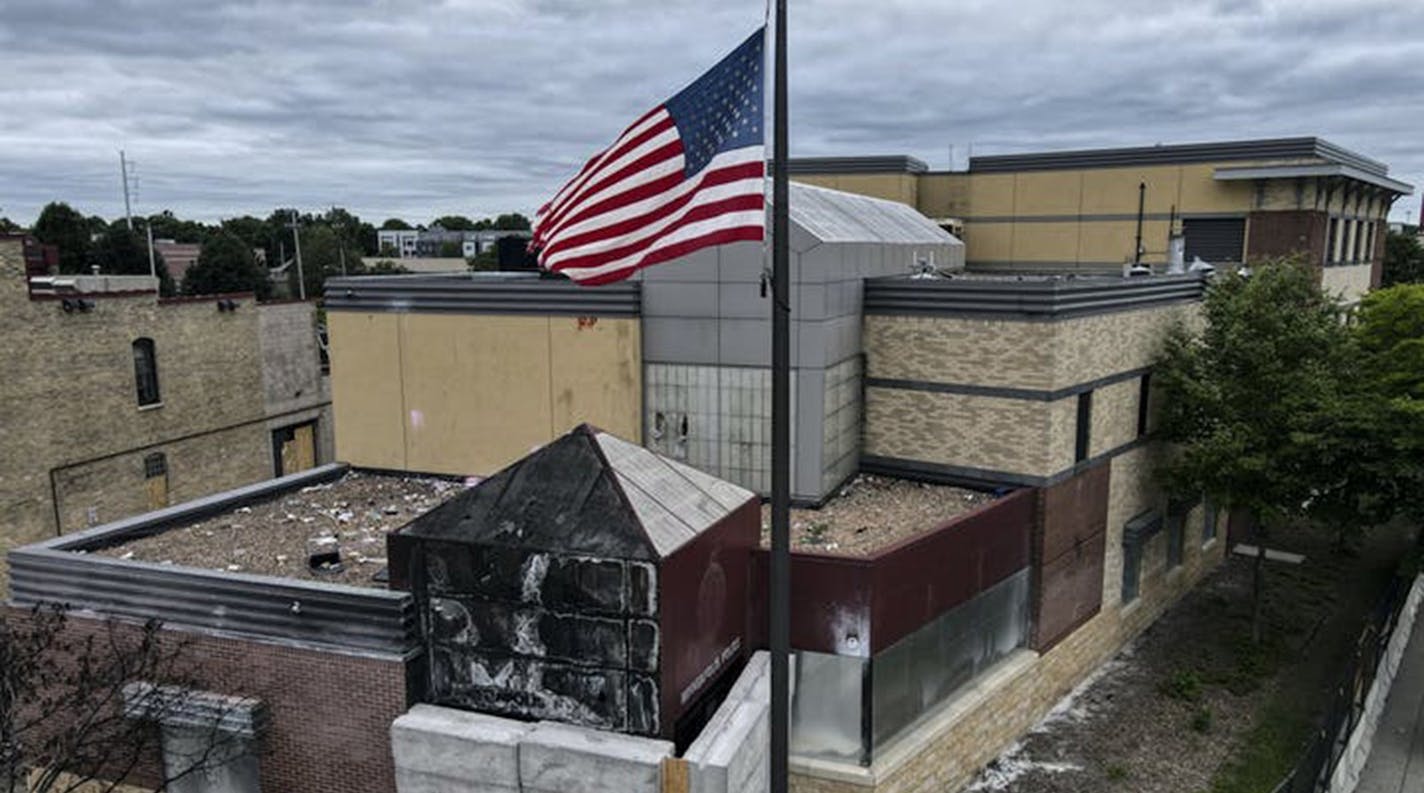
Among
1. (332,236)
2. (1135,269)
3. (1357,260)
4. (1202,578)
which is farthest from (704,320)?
(332,236)

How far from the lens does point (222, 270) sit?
262ft

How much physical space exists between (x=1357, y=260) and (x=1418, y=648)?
2654 centimetres

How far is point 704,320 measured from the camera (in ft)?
63.1

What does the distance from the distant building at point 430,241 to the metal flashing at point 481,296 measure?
124 meters

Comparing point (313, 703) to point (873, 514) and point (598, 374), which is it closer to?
point (598, 374)

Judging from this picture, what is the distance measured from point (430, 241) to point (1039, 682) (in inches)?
5945

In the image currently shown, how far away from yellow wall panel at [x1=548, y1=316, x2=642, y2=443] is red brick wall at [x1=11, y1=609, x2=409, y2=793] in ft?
27.9

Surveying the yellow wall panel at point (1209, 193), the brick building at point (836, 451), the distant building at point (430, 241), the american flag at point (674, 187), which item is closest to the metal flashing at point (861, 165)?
the yellow wall panel at point (1209, 193)

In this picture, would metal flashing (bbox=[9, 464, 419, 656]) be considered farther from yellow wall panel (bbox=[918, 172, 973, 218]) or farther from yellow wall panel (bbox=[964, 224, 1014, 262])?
yellow wall panel (bbox=[918, 172, 973, 218])

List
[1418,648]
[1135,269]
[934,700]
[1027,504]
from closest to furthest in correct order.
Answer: [934,700], [1027,504], [1418,648], [1135,269]

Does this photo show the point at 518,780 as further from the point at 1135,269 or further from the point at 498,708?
the point at 1135,269

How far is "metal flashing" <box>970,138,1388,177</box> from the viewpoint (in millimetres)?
36594

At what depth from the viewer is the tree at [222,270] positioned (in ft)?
262

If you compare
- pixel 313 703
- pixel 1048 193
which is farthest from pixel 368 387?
pixel 1048 193
